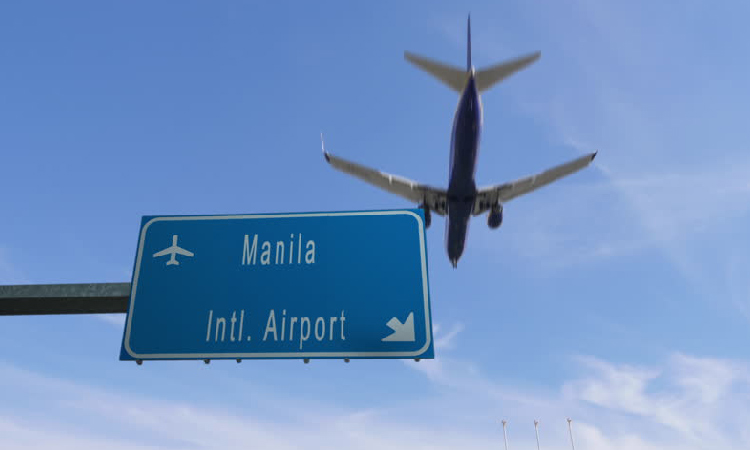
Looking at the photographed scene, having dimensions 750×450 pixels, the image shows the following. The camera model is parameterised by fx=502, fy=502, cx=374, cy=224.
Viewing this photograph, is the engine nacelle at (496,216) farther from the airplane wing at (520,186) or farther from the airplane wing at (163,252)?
the airplane wing at (163,252)

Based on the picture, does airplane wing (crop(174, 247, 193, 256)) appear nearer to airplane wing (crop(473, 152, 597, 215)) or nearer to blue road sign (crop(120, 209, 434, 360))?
blue road sign (crop(120, 209, 434, 360))

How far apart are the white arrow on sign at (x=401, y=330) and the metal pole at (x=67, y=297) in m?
3.89

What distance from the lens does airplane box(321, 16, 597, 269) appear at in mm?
30656

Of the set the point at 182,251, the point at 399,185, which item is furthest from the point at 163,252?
the point at 399,185

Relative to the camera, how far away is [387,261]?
6066 millimetres

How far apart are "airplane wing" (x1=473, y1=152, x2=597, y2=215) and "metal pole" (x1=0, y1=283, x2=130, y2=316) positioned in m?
29.3

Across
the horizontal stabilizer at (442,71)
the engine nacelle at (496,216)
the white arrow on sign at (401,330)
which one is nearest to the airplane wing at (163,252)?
the white arrow on sign at (401,330)

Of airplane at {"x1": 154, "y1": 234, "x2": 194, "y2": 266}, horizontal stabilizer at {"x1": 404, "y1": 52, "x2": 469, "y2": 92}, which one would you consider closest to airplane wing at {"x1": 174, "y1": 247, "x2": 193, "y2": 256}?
airplane at {"x1": 154, "y1": 234, "x2": 194, "y2": 266}

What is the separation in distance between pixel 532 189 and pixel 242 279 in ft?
106

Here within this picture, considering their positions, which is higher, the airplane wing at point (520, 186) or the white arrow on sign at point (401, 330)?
the airplane wing at point (520, 186)

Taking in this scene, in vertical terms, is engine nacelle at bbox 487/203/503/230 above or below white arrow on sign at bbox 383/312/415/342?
above

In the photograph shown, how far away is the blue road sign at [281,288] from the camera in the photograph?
5.62 meters

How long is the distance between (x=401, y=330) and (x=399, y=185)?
29.9m

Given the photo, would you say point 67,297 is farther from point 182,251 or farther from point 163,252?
point 182,251
